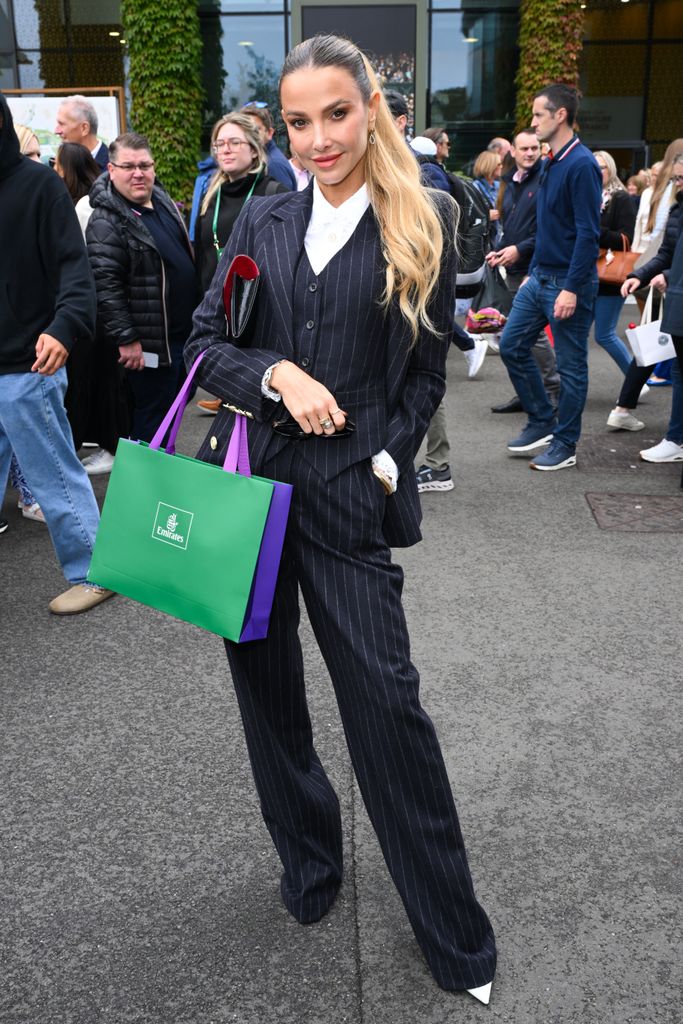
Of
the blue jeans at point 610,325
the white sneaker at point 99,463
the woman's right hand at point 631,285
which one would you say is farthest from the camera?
the blue jeans at point 610,325

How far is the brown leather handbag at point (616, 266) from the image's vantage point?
27.0 ft

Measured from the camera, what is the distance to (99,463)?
6.87 m

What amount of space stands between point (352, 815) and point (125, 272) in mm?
3855

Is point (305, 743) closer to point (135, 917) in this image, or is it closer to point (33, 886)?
point (135, 917)

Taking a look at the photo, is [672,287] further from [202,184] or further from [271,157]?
[202,184]

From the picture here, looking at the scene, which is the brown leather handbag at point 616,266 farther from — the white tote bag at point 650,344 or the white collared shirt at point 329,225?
the white collared shirt at point 329,225

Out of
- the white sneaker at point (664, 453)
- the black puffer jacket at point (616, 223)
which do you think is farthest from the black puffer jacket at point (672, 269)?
the black puffer jacket at point (616, 223)

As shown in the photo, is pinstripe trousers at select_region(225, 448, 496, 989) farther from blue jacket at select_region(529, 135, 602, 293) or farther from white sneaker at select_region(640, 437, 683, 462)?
white sneaker at select_region(640, 437, 683, 462)

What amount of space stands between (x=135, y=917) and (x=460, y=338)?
4636 mm

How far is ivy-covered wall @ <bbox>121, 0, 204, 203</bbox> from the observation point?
17.7 m

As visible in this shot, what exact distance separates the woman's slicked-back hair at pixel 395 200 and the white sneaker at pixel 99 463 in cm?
489

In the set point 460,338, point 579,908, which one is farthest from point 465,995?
point 460,338

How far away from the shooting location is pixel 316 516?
7.23 feet

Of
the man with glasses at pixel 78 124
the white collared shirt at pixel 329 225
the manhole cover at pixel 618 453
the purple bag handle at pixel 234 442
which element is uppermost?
the man with glasses at pixel 78 124
